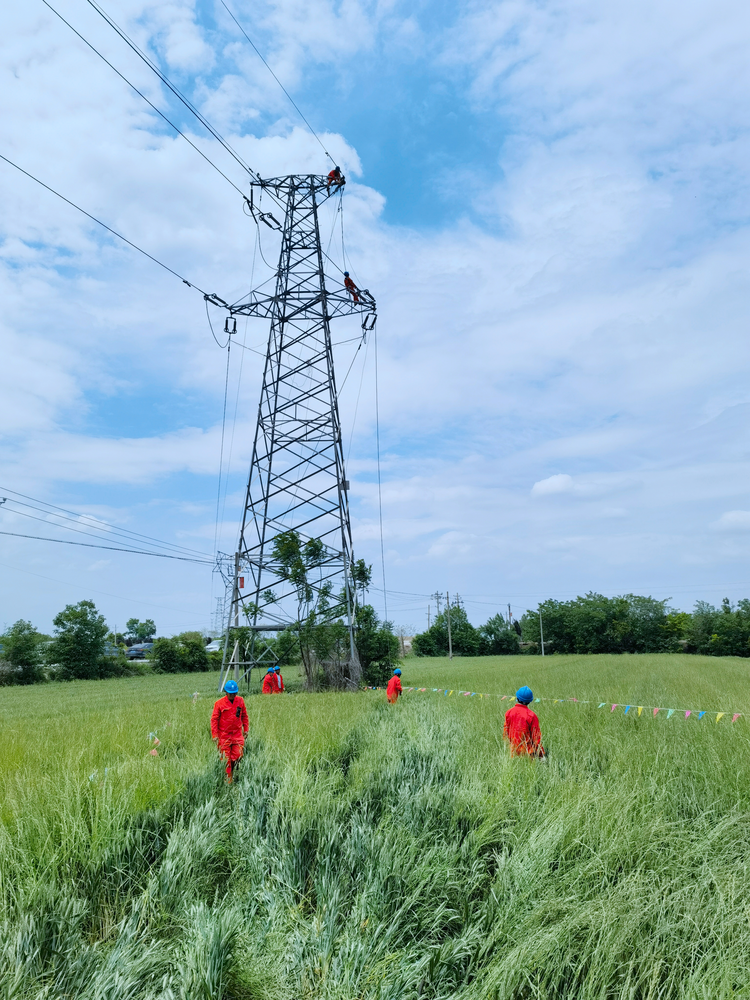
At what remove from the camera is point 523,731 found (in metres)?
7.43

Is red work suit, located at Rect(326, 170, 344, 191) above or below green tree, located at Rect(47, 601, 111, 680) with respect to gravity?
above

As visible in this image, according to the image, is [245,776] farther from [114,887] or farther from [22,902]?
[22,902]

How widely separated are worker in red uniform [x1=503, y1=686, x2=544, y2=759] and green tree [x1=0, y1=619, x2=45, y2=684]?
52382 millimetres

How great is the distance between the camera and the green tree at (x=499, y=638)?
96125 millimetres

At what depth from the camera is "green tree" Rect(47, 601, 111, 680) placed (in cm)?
5341

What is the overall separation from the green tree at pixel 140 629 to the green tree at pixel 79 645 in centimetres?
12306

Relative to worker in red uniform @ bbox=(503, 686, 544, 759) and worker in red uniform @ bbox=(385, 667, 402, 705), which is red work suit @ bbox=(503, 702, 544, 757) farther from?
worker in red uniform @ bbox=(385, 667, 402, 705)

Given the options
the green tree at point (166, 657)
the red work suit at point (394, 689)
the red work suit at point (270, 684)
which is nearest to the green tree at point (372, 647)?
the red work suit at point (270, 684)

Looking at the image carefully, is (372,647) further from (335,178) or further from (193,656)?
(193,656)

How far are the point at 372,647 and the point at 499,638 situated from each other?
76.0 metres

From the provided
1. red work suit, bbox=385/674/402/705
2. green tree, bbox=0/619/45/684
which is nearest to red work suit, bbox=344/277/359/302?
red work suit, bbox=385/674/402/705

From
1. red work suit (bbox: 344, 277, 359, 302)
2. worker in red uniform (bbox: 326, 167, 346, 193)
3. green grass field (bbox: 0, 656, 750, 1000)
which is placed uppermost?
worker in red uniform (bbox: 326, 167, 346, 193)

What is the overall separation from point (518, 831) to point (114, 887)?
312 cm

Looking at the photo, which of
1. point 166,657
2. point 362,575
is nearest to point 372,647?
point 362,575
